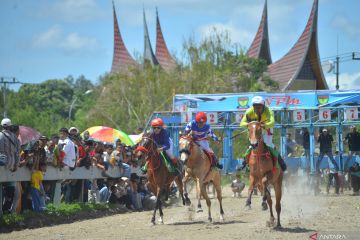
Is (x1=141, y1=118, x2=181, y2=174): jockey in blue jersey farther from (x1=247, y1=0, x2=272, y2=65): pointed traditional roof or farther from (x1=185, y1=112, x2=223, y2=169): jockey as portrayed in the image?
(x1=247, y1=0, x2=272, y2=65): pointed traditional roof

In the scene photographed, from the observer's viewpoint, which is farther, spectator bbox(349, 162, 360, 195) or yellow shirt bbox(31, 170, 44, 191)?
spectator bbox(349, 162, 360, 195)

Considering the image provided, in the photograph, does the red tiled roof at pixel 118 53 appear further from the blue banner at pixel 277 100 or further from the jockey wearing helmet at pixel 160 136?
the jockey wearing helmet at pixel 160 136

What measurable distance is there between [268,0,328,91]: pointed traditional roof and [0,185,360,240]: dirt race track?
47.3m

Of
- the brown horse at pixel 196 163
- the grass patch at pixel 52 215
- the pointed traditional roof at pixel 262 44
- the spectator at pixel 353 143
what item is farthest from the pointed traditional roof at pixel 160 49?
the brown horse at pixel 196 163

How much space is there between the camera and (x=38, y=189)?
755 inches

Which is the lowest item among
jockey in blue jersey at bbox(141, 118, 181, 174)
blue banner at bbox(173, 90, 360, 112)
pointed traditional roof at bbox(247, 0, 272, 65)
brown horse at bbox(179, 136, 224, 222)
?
brown horse at bbox(179, 136, 224, 222)

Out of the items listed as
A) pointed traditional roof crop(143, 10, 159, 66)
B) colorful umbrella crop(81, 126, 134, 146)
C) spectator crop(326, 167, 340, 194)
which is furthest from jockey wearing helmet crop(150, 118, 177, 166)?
pointed traditional roof crop(143, 10, 159, 66)

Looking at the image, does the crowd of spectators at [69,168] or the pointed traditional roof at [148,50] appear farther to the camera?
the pointed traditional roof at [148,50]

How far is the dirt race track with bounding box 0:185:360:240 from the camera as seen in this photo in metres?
15.6

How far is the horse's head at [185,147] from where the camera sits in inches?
724

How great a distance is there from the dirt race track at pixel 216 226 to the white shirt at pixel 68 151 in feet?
5.95

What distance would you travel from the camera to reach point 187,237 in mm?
15375

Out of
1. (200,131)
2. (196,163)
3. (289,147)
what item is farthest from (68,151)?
(289,147)

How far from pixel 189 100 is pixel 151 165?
1595cm
